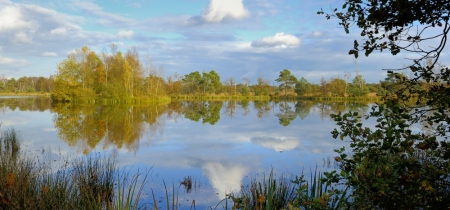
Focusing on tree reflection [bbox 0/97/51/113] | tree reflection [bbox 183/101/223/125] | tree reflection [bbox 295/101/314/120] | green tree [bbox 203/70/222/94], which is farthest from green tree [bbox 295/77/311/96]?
tree reflection [bbox 0/97/51/113]

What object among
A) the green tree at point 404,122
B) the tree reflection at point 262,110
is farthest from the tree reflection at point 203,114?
the green tree at point 404,122

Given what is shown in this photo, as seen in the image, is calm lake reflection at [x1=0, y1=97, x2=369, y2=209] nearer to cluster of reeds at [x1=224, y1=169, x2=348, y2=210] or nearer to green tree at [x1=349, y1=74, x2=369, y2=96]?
cluster of reeds at [x1=224, y1=169, x2=348, y2=210]

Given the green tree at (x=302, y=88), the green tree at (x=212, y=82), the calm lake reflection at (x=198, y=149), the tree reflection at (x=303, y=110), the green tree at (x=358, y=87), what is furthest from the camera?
the green tree at (x=212, y=82)

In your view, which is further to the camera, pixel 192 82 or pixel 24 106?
pixel 192 82

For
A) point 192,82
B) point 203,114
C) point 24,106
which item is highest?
point 192,82

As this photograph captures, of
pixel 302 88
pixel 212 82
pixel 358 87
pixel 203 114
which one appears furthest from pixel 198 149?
pixel 212 82

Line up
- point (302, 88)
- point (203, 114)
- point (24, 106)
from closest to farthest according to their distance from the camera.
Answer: point (203, 114)
point (24, 106)
point (302, 88)

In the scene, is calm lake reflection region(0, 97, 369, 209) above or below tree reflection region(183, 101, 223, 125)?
below

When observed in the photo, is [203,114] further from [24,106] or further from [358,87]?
[358,87]

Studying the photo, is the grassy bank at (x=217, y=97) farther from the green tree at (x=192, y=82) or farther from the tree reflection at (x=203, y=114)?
the tree reflection at (x=203, y=114)

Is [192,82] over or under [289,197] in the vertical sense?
over

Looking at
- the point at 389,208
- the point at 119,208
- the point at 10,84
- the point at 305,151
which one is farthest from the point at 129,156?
the point at 10,84

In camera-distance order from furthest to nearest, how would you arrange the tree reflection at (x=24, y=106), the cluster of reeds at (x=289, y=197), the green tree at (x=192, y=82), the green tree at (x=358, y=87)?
the green tree at (x=192, y=82), the green tree at (x=358, y=87), the tree reflection at (x=24, y=106), the cluster of reeds at (x=289, y=197)

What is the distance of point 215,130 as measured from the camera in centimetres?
1483
